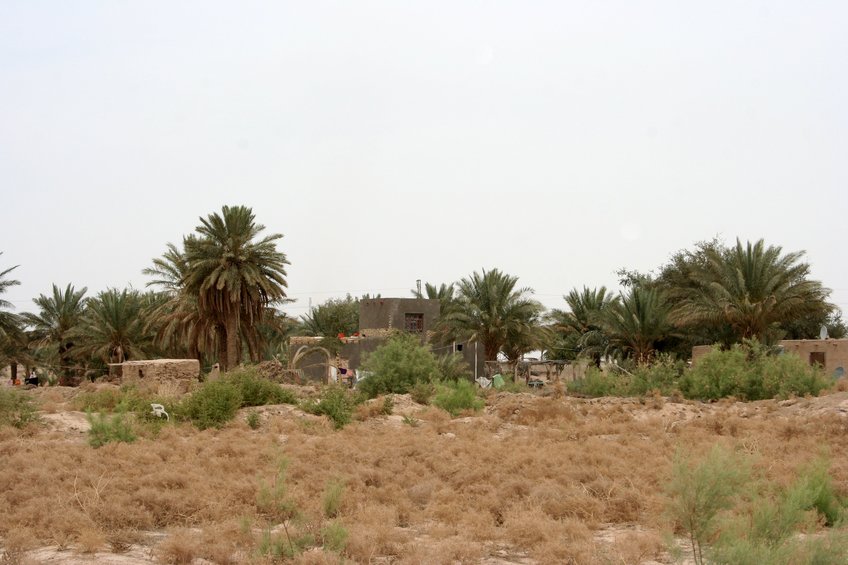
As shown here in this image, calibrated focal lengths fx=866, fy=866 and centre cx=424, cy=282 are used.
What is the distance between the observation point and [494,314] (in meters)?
36.8

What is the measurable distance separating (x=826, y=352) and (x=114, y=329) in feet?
95.5

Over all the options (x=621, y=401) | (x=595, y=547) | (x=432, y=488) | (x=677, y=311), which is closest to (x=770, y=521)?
(x=595, y=547)

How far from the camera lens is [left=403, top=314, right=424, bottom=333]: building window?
4028cm

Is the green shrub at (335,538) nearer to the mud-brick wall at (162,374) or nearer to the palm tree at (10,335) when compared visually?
the mud-brick wall at (162,374)

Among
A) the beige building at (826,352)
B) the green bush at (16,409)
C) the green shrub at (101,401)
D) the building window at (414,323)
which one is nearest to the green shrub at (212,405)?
the green shrub at (101,401)

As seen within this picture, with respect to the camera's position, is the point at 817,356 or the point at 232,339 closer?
the point at 817,356

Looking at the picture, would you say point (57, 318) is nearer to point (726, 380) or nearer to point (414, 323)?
point (414, 323)

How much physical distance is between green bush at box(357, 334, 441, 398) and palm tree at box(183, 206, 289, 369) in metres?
7.24

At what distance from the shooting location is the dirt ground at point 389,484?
796 centimetres

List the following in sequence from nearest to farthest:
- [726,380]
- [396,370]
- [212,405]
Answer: [212,405] < [726,380] < [396,370]

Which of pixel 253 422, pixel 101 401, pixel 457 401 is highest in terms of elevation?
pixel 101 401

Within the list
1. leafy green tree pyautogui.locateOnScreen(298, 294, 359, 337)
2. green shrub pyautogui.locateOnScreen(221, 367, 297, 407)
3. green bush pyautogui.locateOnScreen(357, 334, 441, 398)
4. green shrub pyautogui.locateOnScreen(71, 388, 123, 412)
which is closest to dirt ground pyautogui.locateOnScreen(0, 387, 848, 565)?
green shrub pyautogui.locateOnScreen(71, 388, 123, 412)

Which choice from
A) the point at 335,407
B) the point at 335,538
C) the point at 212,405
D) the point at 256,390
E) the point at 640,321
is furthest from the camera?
the point at 640,321

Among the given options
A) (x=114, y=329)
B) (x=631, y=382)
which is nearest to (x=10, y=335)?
(x=114, y=329)
